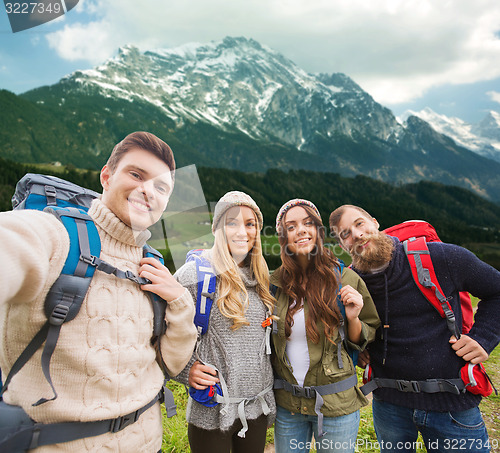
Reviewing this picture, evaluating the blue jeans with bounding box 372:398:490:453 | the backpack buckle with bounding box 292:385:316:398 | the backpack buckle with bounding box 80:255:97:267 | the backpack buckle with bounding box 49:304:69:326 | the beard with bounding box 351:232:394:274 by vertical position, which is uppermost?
the backpack buckle with bounding box 80:255:97:267

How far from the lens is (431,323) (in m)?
3.39

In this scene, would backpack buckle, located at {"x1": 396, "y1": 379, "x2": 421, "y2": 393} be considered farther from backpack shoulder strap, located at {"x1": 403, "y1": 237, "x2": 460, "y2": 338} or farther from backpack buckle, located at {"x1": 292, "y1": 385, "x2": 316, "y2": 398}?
backpack buckle, located at {"x1": 292, "y1": 385, "x2": 316, "y2": 398}

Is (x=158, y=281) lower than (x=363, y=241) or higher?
higher

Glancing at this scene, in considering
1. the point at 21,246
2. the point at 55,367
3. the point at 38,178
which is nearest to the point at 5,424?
the point at 55,367

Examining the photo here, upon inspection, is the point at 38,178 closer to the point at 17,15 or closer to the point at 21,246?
the point at 21,246

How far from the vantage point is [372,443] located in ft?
19.5

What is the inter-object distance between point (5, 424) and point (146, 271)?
1.14m

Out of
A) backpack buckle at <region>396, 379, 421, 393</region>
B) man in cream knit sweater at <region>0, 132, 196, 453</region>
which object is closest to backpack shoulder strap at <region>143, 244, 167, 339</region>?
man in cream knit sweater at <region>0, 132, 196, 453</region>

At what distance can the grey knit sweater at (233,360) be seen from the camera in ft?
10.0

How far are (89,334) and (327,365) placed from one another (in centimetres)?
240

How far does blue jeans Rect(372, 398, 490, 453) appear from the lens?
3141 mm

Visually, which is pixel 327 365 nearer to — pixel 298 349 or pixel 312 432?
pixel 298 349

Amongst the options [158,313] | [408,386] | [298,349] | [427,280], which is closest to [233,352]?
[298,349]

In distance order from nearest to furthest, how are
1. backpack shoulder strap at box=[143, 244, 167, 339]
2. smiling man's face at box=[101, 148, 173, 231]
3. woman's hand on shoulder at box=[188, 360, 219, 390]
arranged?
smiling man's face at box=[101, 148, 173, 231] < backpack shoulder strap at box=[143, 244, 167, 339] < woman's hand on shoulder at box=[188, 360, 219, 390]
